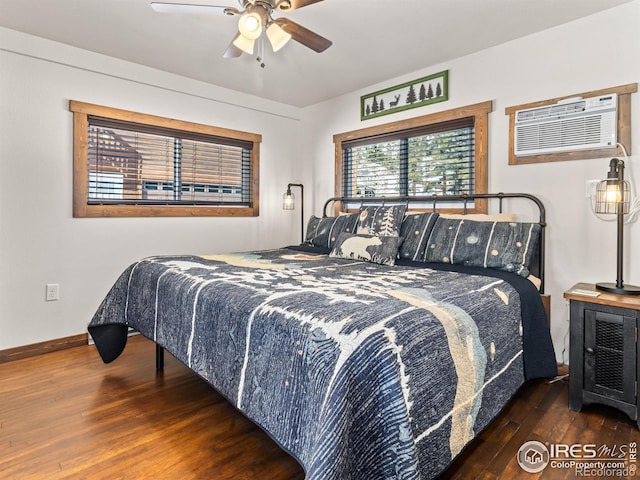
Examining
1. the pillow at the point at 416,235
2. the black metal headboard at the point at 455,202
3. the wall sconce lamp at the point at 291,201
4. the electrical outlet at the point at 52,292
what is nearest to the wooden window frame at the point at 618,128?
the black metal headboard at the point at 455,202

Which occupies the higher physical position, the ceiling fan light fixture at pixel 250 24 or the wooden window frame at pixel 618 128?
the ceiling fan light fixture at pixel 250 24

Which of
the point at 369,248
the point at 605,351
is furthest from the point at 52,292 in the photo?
the point at 605,351

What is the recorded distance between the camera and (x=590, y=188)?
2.44 metres

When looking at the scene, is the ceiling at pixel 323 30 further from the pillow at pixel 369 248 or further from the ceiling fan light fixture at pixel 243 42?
the pillow at pixel 369 248

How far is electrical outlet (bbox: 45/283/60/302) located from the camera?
2902 millimetres

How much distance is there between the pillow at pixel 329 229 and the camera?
3.27 m

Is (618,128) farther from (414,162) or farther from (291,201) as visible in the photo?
(291,201)

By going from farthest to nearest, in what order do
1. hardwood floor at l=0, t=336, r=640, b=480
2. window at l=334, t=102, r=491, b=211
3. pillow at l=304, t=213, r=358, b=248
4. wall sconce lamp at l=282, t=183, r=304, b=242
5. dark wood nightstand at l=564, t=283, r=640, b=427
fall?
wall sconce lamp at l=282, t=183, r=304, b=242
pillow at l=304, t=213, r=358, b=248
window at l=334, t=102, r=491, b=211
dark wood nightstand at l=564, t=283, r=640, b=427
hardwood floor at l=0, t=336, r=640, b=480

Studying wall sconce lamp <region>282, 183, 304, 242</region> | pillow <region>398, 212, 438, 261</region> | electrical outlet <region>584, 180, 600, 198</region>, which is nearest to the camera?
electrical outlet <region>584, 180, 600, 198</region>

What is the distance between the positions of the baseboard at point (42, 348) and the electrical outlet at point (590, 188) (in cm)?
394

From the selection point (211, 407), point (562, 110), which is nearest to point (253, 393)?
point (211, 407)

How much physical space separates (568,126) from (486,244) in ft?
3.34
